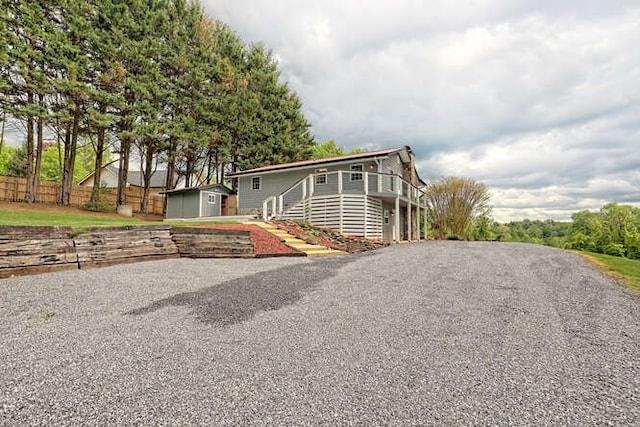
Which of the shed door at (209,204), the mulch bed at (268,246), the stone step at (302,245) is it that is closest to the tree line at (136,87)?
the shed door at (209,204)

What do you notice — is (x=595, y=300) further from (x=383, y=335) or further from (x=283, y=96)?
(x=283, y=96)

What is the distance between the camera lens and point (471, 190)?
19.0 m

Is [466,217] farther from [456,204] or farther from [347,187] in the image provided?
[347,187]

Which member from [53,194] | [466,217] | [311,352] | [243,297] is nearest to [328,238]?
[243,297]

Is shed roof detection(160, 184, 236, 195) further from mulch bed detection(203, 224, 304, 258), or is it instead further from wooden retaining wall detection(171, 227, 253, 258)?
wooden retaining wall detection(171, 227, 253, 258)

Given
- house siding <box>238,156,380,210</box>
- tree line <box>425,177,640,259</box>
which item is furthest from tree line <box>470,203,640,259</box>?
house siding <box>238,156,380,210</box>

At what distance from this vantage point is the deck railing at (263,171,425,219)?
14656 millimetres

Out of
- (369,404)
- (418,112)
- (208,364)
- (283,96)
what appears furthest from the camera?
(283,96)

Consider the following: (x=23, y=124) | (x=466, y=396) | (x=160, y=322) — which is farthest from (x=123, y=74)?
(x=466, y=396)

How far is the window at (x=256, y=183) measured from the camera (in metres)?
19.8

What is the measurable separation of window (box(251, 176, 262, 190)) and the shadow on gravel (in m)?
14.1

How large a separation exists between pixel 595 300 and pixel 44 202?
2539cm

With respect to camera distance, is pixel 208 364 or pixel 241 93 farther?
pixel 241 93

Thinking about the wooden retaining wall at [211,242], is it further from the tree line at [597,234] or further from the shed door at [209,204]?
the tree line at [597,234]
